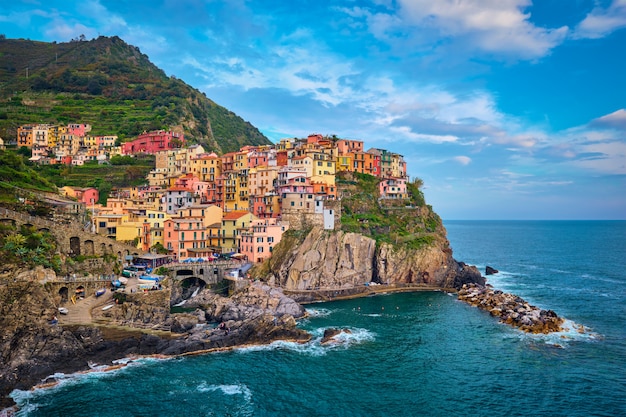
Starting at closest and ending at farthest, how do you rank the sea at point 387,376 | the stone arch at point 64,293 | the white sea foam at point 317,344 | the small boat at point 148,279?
1. the sea at point 387,376
2. the white sea foam at point 317,344
3. the stone arch at point 64,293
4. the small boat at point 148,279

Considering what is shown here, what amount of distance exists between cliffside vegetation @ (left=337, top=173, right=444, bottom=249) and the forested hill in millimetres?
63544

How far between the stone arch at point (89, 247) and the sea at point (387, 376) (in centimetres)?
2860

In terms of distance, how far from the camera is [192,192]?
92250 mm

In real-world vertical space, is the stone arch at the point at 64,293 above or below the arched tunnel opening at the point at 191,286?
above

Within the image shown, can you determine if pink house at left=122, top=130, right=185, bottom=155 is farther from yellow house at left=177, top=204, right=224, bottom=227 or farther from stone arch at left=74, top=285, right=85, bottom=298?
stone arch at left=74, top=285, right=85, bottom=298

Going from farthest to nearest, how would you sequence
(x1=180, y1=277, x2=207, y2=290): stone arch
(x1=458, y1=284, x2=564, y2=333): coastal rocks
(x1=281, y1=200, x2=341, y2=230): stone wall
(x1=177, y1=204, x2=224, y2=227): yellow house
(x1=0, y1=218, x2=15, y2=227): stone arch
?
1. (x1=281, y1=200, x2=341, y2=230): stone wall
2. (x1=177, y1=204, x2=224, y2=227): yellow house
3. (x1=180, y1=277, x2=207, y2=290): stone arch
4. (x1=0, y1=218, x2=15, y2=227): stone arch
5. (x1=458, y1=284, x2=564, y2=333): coastal rocks

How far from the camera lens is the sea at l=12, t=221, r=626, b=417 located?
35625mm

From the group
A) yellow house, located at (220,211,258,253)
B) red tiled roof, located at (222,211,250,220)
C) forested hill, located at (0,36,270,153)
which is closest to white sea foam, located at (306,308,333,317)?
yellow house, located at (220,211,258,253)

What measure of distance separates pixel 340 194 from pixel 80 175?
60695 millimetres

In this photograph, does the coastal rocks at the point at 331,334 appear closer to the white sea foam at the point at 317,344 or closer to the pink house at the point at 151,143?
the white sea foam at the point at 317,344

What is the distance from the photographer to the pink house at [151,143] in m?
118

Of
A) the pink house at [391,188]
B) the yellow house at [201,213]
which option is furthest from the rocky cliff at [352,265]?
the pink house at [391,188]

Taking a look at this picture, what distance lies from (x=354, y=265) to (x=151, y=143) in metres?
69.6

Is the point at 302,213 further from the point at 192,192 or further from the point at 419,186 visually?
the point at 419,186
